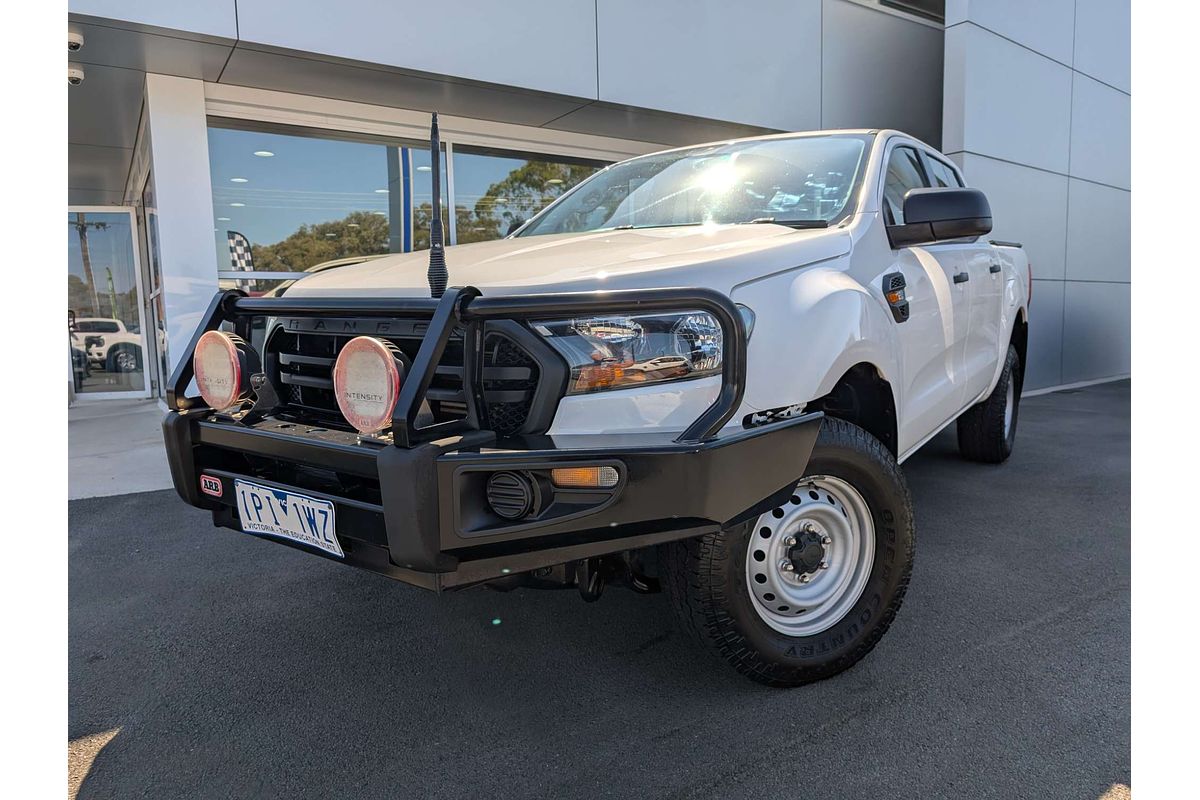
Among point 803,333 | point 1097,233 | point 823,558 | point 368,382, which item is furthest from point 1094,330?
point 368,382

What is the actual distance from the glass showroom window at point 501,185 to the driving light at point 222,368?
578cm

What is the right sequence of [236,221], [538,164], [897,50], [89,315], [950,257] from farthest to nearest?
1. [89,315]
2. [897,50]
3. [538,164]
4. [236,221]
5. [950,257]

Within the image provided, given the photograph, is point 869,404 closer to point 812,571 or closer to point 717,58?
point 812,571

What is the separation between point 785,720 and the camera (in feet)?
7.39

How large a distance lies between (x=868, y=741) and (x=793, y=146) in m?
2.29

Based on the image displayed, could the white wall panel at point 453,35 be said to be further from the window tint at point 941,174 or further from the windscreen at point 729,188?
Result: the window tint at point 941,174

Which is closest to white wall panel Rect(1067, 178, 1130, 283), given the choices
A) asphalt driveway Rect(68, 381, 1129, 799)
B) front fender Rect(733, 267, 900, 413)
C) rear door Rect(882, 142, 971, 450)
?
rear door Rect(882, 142, 971, 450)

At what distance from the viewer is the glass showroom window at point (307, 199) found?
7059 mm

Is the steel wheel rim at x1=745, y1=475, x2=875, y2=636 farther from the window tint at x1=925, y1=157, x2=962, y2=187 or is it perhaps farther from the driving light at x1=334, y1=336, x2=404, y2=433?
the window tint at x1=925, y1=157, x2=962, y2=187

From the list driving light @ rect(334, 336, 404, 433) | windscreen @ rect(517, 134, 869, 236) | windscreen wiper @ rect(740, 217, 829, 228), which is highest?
windscreen @ rect(517, 134, 869, 236)

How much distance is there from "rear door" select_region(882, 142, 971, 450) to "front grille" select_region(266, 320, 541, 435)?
1550mm

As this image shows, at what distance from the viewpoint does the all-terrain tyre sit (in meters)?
5.09

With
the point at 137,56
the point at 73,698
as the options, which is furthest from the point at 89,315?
the point at 73,698

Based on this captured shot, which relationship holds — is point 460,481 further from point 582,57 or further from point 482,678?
point 582,57
